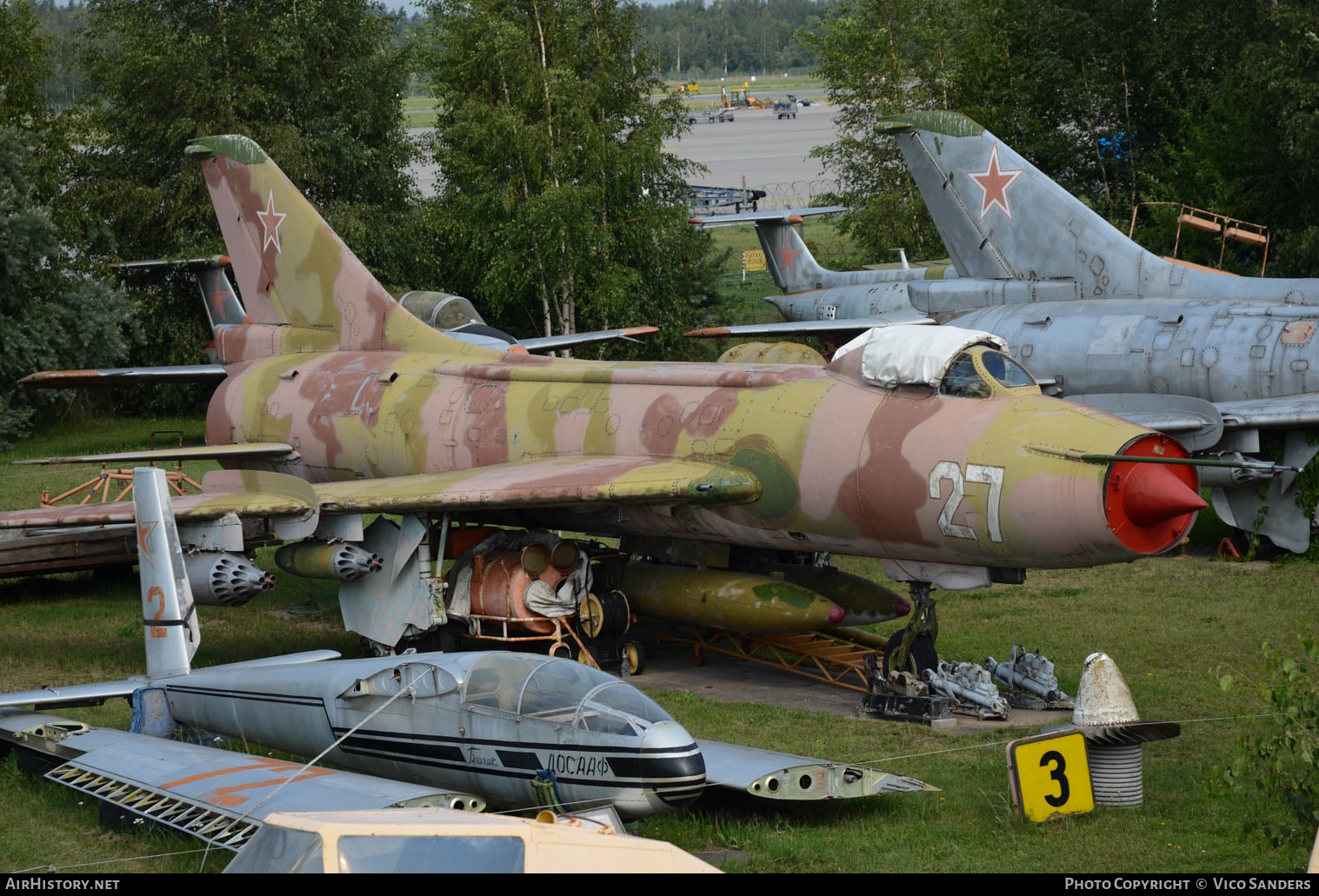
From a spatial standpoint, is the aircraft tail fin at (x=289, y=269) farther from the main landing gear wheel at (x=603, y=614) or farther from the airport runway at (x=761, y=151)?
the airport runway at (x=761, y=151)

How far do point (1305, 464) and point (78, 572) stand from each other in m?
16.9

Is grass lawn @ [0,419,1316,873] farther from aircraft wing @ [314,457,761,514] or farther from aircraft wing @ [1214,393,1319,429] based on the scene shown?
aircraft wing @ [314,457,761,514]

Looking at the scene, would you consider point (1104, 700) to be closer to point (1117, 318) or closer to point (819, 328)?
point (1117, 318)

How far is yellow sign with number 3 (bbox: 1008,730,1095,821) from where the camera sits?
9.77 m

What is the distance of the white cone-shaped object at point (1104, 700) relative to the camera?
10.2 m

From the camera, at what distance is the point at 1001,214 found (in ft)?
71.6

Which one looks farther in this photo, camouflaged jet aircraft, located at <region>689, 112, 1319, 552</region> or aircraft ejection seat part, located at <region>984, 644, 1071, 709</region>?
camouflaged jet aircraft, located at <region>689, 112, 1319, 552</region>

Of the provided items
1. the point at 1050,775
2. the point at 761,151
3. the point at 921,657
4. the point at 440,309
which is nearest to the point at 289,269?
the point at 440,309

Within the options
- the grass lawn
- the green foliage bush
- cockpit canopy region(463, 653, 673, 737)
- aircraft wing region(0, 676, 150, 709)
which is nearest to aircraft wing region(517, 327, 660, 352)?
the grass lawn

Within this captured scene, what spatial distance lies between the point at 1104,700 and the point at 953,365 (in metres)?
3.83

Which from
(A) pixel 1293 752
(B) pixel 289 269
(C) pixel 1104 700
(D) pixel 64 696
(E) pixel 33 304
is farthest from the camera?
(E) pixel 33 304

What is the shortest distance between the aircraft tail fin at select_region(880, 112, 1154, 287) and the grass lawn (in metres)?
4.60
